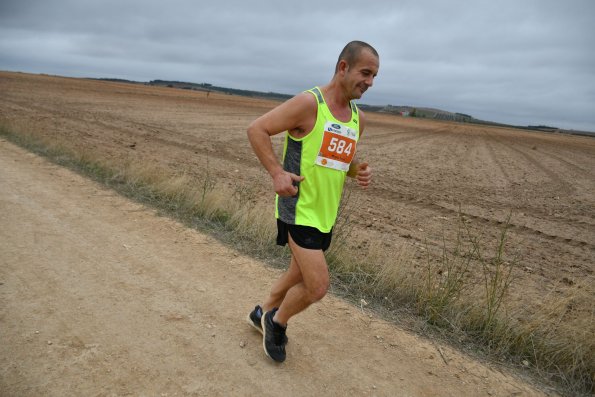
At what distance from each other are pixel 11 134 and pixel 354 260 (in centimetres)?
1042

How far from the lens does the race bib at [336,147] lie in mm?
2654

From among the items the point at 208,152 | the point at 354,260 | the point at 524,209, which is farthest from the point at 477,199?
the point at 208,152

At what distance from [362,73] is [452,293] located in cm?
248

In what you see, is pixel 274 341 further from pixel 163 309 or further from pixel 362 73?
pixel 362 73

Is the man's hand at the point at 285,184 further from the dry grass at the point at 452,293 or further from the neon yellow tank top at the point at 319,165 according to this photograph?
the dry grass at the point at 452,293

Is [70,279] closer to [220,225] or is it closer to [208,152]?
[220,225]

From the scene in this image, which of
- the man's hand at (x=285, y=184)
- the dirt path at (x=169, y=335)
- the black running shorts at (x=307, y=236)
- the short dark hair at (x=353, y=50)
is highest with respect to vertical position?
the short dark hair at (x=353, y=50)

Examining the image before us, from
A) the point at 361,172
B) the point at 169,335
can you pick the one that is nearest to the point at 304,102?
the point at 361,172

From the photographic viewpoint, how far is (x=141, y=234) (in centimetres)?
519

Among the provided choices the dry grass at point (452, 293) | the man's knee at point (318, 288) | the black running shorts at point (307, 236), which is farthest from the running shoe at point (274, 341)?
the dry grass at point (452, 293)

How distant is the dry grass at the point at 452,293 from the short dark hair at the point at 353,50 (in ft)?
7.28

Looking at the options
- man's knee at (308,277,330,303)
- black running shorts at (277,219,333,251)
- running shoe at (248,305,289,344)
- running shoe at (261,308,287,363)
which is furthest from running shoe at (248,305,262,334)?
black running shorts at (277,219,333,251)

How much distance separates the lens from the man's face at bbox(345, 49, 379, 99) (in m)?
2.58

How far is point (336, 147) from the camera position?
2713mm
